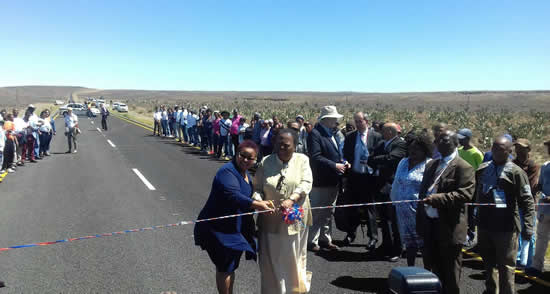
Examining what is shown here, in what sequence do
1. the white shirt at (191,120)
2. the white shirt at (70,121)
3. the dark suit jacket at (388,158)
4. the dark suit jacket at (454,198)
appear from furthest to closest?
the white shirt at (191,120) < the white shirt at (70,121) < the dark suit jacket at (388,158) < the dark suit jacket at (454,198)

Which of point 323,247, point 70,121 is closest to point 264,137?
point 323,247

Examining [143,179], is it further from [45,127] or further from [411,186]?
[411,186]

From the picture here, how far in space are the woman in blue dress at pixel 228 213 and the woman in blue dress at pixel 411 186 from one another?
198 cm

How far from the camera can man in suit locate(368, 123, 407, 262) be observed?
21.5 feet

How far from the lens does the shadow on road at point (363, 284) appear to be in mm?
5445

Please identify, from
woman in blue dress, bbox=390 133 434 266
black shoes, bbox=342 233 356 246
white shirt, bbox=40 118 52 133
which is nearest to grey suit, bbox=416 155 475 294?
woman in blue dress, bbox=390 133 434 266

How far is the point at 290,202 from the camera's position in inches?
170

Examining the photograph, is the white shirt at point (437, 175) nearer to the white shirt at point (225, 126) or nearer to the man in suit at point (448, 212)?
the man in suit at point (448, 212)

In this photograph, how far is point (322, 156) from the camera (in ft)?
21.7

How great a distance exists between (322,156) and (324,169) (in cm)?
21

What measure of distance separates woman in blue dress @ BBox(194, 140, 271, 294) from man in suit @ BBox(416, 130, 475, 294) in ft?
5.40

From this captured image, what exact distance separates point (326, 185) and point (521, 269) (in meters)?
2.76

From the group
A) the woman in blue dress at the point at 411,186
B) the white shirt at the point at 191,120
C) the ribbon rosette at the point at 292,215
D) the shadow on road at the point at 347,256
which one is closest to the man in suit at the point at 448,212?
the woman in blue dress at the point at 411,186

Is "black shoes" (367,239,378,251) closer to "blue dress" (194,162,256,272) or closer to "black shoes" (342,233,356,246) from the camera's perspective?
"black shoes" (342,233,356,246)
